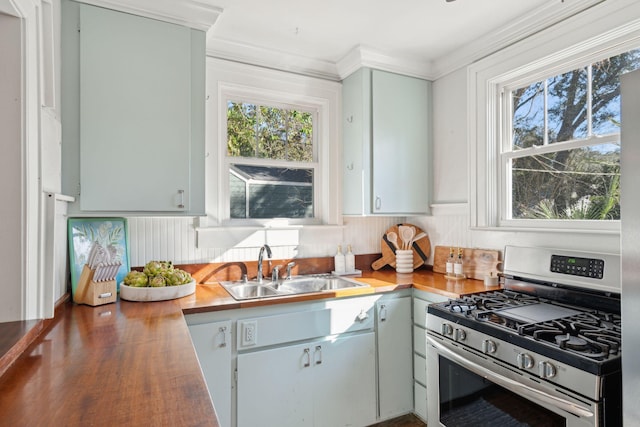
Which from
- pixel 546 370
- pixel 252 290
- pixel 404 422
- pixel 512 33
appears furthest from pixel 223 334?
pixel 512 33

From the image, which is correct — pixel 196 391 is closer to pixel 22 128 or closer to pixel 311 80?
pixel 22 128

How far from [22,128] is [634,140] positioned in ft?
6.26

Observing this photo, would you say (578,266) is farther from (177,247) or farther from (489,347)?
(177,247)

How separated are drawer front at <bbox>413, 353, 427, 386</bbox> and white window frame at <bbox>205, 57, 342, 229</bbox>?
3.45 feet

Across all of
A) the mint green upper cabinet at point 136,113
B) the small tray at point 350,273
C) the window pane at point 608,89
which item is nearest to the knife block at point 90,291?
the mint green upper cabinet at point 136,113

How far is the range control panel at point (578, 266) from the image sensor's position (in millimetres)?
1749

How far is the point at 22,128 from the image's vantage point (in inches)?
50.5

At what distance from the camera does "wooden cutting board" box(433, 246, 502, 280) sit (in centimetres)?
235

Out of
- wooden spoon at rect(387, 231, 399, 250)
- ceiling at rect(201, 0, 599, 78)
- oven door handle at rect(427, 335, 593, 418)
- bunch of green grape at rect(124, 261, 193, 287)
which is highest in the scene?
ceiling at rect(201, 0, 599, 78)

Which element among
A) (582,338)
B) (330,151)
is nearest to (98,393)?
(582,338)

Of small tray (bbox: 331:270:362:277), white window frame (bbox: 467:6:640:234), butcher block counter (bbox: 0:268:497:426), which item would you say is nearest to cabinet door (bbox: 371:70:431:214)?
white window frame (bbox: 467:6:640:234)

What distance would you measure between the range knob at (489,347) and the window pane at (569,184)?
910mm

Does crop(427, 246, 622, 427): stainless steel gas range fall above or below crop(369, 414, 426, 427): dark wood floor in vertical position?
above

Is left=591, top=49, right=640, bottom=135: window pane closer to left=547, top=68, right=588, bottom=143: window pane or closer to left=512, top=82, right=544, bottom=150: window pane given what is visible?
left=547, top=68, right=588, bottom=143: window pane
